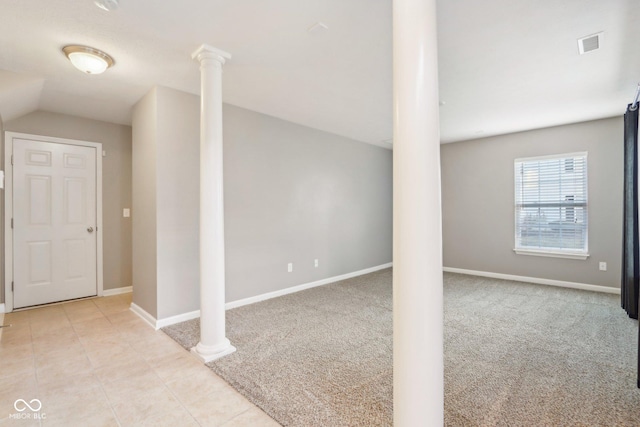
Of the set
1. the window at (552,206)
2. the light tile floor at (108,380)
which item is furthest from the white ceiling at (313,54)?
the light tile floor at (108,380)

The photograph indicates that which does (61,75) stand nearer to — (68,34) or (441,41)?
(68,34)

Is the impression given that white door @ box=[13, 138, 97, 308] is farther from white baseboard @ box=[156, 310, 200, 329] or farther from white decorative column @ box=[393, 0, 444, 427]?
white decorative column @ box=[393, 0, 444, 427]

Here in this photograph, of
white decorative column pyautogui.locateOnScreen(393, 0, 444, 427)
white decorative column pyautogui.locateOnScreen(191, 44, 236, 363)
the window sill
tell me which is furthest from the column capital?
the window sill

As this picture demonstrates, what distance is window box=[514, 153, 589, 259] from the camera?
4.54m

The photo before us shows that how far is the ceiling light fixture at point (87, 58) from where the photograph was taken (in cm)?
237

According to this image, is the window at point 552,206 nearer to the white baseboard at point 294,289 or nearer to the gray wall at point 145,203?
the white baseboard at point 294,289

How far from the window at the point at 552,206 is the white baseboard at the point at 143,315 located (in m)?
5.54

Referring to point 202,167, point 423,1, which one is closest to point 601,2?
point 423,1

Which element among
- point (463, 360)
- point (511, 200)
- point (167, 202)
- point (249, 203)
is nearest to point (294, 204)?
point (249, 203)

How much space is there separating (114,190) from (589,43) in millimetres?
5598

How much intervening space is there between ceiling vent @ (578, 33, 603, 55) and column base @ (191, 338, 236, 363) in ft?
12.4

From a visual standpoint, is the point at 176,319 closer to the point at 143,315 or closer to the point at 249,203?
the point at 143,315

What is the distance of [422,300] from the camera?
1188 mm

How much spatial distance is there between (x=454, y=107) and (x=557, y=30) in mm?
1643
